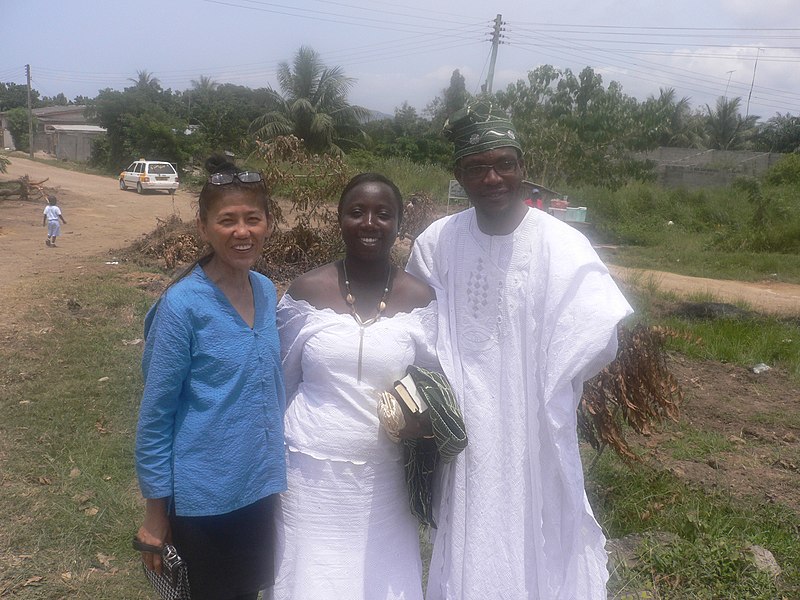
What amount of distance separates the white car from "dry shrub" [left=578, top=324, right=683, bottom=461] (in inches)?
964

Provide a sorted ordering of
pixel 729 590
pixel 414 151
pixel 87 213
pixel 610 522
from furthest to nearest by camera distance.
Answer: pixel 414 151 → pixel 87 213 → pixel 610 522 → pixel 729 590

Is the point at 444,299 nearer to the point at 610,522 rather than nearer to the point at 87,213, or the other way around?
the point at 610,522

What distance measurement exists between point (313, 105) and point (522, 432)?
29999mm

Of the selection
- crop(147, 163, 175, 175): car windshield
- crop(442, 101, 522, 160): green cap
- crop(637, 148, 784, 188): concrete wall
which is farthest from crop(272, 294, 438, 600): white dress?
crop(147, 163, 175, 175): car windshield

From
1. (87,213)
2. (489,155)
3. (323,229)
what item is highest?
(489,155)

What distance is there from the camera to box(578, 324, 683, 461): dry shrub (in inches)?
132

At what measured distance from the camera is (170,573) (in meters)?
1.80

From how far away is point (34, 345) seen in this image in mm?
6281

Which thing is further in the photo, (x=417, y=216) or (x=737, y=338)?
(x=417, y=216)

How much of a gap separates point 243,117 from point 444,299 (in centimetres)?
3360

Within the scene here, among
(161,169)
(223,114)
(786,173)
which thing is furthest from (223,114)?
(786,173)

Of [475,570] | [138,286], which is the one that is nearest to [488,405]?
[475,570]

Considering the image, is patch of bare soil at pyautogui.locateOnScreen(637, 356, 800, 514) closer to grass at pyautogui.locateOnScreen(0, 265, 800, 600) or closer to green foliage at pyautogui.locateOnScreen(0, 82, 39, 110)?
grass at pyautogui.locateOnScreen(0, 265, 800, 600)

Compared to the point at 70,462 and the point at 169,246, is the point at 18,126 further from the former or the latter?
the point at 70,462
